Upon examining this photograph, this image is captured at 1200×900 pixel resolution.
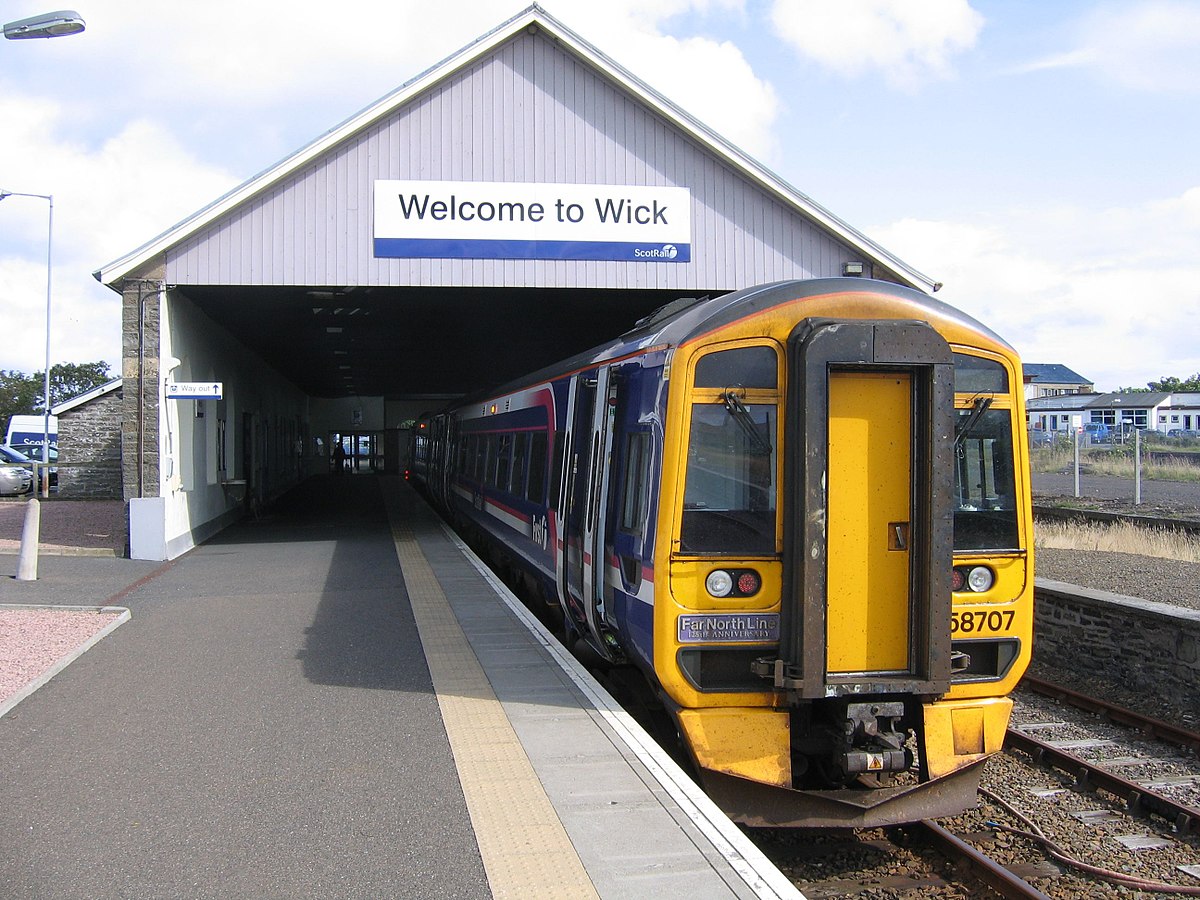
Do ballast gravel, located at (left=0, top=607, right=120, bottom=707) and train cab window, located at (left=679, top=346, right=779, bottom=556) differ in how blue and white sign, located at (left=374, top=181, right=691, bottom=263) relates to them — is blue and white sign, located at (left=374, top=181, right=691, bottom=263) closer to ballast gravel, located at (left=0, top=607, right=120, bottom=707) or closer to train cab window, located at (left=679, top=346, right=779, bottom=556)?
ballast gravel, located at (left=0, top=607, right=120, bottom=707)

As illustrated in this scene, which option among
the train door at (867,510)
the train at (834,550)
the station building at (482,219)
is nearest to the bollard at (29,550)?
the station building at (482,219)

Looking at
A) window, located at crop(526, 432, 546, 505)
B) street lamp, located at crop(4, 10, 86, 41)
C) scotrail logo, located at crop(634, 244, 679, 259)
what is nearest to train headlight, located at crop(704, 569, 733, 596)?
window, located at crop(526, 432, 546, 505)

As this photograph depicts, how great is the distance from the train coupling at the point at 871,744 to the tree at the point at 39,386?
189 ft

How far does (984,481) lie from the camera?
18.6ft

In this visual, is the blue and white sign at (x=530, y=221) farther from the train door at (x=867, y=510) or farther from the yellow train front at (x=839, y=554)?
the train door at (x=867, y=510)

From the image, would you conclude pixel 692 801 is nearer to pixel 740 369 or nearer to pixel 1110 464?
pixel 740 369

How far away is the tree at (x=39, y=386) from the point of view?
62.1 meters

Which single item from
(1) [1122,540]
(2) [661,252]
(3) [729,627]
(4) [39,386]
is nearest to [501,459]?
(2) [661,252]

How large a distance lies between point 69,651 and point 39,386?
6485 cm

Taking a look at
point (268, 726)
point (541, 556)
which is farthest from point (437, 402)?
point (268, 726)

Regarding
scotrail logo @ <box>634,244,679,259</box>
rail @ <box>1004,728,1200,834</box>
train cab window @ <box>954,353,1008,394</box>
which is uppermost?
scotrail logo @ <box>634,244,679,259</box>

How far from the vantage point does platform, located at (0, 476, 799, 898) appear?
13.3 feet

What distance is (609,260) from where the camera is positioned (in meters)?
15.0

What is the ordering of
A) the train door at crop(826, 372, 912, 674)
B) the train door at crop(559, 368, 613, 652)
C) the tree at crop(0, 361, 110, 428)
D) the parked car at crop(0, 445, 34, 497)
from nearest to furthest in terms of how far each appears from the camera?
1. the train door at crop(826, 372, 912, 674)
2. the train door at crop(559, 368, 613, 652)
3. the parked car at crop(0, 445, 34, 497)
4. the tree at crop(0, 361, 110, 428)
